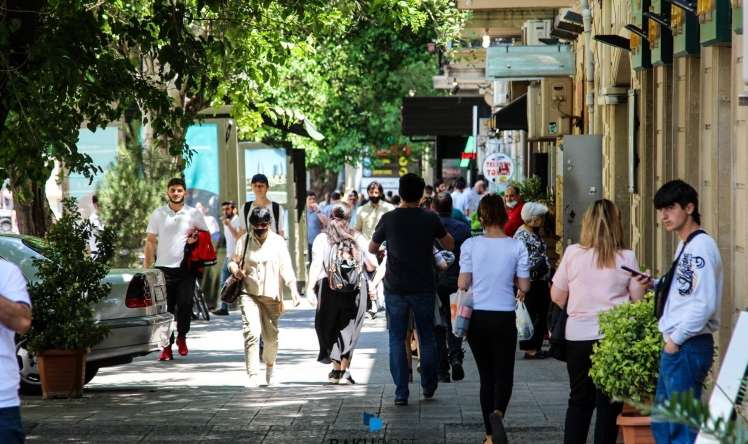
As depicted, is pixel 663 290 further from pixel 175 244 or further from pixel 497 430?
pixel 175 244

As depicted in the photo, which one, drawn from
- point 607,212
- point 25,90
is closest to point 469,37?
point 25,90

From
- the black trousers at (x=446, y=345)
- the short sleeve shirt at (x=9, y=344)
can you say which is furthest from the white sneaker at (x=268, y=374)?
the short sleeve shirt at (x=9, y=344)

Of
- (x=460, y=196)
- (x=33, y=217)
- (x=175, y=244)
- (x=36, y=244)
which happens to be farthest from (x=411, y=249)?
(x=460, y=196)

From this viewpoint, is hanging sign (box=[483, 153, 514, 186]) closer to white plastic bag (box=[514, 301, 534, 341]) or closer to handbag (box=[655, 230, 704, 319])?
white plastic bag (box=[514, 301, 534, 341])

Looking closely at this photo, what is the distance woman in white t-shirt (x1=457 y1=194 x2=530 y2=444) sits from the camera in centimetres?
984

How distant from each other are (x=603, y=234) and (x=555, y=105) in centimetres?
1666

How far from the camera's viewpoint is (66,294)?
42.3ft

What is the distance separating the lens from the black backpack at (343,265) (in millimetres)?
13695

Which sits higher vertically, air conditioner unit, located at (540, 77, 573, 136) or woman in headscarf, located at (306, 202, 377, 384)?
air conditioner unit, located at (540, 77, 573, 136)

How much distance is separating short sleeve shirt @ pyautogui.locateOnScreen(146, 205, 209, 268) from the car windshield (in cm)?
266

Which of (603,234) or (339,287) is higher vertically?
(603,234)

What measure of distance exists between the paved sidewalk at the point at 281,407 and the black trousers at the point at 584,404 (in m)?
1.39

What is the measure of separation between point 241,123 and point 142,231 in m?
2.34

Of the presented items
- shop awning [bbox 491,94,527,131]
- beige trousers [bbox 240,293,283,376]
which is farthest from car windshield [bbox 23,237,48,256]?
shop awning [bbox 491,94,527,131]
